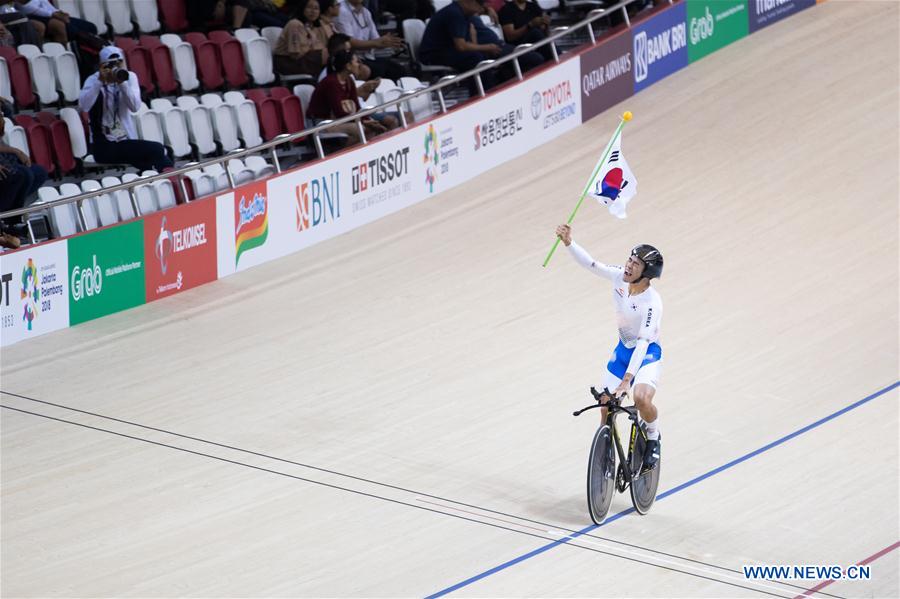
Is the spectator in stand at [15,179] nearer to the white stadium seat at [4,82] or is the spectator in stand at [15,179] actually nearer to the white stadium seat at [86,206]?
the white stadium seat at [86,206]

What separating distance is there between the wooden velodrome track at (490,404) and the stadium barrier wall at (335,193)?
7.4 inches

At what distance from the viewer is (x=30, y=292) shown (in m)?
9.58

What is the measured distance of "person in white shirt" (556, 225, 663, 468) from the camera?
22.8 feet

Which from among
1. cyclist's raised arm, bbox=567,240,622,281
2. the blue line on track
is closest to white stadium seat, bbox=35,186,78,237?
cyclist's raised arm, bbox=567,240,622,281

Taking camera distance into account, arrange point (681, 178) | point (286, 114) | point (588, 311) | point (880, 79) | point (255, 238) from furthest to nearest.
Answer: point (880, 79) → point (681, 178) → point (286, 114) → point (255, 238) → point (588, 311)

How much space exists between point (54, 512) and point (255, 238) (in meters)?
4.46

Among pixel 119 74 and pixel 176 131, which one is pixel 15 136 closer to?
pixel 119 74

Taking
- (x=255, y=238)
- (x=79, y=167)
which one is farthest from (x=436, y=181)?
(x=79, y=167)

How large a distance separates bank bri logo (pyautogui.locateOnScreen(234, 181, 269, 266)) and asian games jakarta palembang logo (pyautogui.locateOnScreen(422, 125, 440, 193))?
82.5 inches

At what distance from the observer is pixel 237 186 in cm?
1111

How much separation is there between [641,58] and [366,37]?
3721 mm

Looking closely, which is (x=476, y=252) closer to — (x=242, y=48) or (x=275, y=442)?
(x=242, y=48)

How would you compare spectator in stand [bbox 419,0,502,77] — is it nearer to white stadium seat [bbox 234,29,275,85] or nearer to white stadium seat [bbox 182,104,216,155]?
white stadium seat [bbox 234,29,275,85]

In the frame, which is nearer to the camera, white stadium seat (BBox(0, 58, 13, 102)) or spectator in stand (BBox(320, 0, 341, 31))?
white stadium seat (BBox(0, 58, 13, 102))
